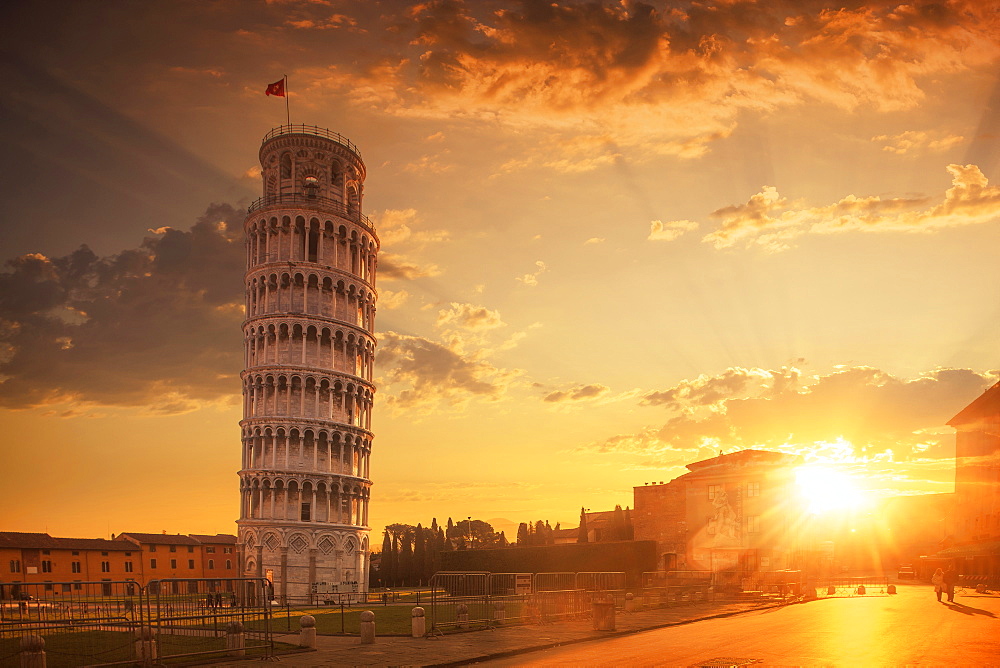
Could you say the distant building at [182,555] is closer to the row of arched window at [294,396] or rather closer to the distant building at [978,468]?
the row of arched window at [294,396]

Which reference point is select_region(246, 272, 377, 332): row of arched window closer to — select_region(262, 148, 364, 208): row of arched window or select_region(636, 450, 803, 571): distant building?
select_region(262, 148, 364, 208): row of arched window

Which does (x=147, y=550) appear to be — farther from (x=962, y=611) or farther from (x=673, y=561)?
(x=962, y=611)

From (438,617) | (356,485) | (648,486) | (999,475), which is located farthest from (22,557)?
(999,475)

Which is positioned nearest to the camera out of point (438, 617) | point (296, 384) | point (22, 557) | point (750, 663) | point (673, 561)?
point (750, 663)

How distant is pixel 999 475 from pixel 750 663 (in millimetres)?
59761

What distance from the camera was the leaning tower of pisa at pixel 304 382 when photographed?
72562 mm

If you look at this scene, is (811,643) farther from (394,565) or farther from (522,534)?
(522,534)

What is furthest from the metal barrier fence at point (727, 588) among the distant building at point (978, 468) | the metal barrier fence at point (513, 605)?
the distant building at point (978, 468)

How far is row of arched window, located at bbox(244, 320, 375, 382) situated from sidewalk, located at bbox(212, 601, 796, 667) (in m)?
46.6

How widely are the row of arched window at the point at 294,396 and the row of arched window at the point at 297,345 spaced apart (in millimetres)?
1361

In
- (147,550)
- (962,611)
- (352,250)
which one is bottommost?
(147,550)

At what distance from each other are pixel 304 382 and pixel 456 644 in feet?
168

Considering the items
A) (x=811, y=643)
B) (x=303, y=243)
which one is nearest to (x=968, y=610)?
(x=811, y=643)

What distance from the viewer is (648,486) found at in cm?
9144
